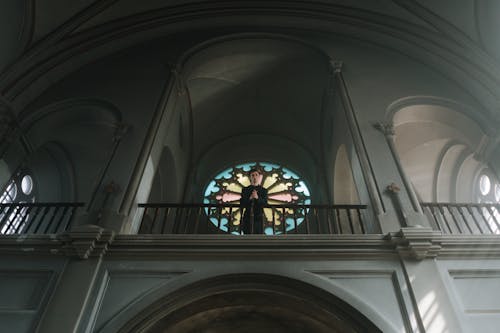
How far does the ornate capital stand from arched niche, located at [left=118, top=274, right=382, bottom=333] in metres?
3.21

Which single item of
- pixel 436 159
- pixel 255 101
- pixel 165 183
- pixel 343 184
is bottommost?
pixel 343 184

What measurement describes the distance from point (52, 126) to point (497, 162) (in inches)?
320

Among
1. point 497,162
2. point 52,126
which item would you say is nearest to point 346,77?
point 497,162

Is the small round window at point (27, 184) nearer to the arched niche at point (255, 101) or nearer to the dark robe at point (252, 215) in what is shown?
the arched niche at point (255, 101)

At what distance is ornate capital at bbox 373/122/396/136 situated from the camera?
21.8 ft

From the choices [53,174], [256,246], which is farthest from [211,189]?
[256,246]

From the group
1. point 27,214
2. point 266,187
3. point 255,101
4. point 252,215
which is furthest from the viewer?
point 255,101

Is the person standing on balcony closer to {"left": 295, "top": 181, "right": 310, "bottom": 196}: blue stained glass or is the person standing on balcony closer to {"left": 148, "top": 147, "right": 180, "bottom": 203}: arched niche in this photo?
{"left": 148, "top": 147, "right": 180, "bottom": 203}: arched niche

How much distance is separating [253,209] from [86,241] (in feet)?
7.74

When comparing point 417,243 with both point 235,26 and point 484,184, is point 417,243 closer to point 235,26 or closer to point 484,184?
point 484,184

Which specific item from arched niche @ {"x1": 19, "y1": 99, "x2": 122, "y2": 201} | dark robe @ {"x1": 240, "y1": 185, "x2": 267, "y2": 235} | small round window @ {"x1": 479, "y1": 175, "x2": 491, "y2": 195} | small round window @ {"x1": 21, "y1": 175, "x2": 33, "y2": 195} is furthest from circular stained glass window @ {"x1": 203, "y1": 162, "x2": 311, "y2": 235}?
small round window @ {"x1": 21, "y1": 175, "x2": 33, "y2": 195}

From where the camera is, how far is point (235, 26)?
9.27 meters

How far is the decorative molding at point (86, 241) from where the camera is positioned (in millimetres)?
4918

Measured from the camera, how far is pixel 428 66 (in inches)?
322
